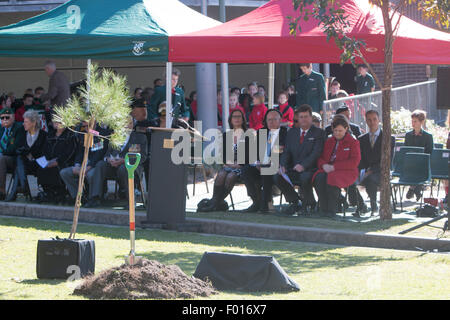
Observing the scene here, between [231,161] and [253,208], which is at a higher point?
[231,161]

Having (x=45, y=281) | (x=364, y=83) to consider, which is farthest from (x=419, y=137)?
(x=45, y=281)

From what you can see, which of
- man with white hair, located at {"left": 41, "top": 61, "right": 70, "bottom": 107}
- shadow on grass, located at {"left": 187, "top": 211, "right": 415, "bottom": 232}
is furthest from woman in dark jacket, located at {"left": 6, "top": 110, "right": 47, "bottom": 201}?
shadow on grass, located at {"left": 187, "top": 211, "right": 415, "bottom": 232}

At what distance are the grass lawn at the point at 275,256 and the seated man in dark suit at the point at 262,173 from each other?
1855mm

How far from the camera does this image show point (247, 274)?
763 cm

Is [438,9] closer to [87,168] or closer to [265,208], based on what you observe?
[265,208]

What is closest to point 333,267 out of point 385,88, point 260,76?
point 385,88

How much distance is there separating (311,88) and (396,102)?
4.58 meters

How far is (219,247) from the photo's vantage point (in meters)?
10.6

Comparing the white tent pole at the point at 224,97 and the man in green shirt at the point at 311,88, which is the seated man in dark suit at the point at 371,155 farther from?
the white tent pole at the point at 224,97

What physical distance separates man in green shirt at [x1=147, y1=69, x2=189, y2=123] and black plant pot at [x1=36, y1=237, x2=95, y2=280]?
716cm

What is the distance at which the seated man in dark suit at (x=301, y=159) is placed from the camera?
13039 mm

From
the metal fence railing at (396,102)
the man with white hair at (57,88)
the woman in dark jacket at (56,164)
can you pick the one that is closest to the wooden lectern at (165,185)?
the woman in dark jacket at (56,164)

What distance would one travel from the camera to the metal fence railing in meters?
15.3
